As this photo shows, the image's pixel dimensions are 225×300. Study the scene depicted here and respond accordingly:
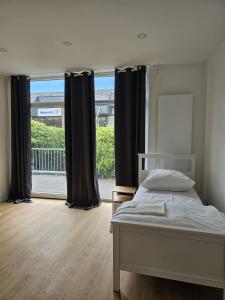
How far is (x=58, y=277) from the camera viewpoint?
84.7 inches

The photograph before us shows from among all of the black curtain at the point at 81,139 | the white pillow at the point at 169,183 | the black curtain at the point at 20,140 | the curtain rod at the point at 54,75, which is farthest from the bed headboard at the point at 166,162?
the black curtain at the point at 20,140

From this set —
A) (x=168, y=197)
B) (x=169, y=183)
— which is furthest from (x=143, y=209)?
(x=169, y=183)

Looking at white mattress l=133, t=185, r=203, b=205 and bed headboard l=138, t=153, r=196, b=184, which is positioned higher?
bed headboard l=138, t=153, r=196, b=184

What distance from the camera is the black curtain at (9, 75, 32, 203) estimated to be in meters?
4.40

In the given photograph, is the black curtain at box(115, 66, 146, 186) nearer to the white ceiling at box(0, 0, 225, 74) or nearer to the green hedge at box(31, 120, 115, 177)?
the white ceiling at box(0, 0, 225, 74)

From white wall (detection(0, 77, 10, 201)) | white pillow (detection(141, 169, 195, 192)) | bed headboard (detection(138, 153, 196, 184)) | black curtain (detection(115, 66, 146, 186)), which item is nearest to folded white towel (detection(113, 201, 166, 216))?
white pillow (detection(141, 169, 195, 192))

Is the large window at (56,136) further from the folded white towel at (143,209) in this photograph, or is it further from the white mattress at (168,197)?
the folded white towel at (143,209)

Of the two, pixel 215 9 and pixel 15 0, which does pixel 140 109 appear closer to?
pixel 215 9

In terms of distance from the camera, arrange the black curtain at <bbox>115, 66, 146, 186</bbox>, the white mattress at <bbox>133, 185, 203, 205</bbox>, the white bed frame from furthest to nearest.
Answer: the black curtain at <bbox>115, 66, 146, 186</bbox> < the white mattress at <bbox>133, 185, 203, 205</bbox> < the white bed frame

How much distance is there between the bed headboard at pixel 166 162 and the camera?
3561mm

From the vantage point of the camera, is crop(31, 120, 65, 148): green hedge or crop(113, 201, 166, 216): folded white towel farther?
crop(31, 120, 65, 148): green hedge

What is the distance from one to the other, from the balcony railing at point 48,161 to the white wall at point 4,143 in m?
0.53

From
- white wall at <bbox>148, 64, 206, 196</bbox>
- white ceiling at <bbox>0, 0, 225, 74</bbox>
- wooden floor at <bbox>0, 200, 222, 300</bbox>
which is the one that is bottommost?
wooden floor at <bbox>0, 200, 222, 300</bbox>

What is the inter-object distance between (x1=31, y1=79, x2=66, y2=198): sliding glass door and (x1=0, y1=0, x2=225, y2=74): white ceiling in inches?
34.2
